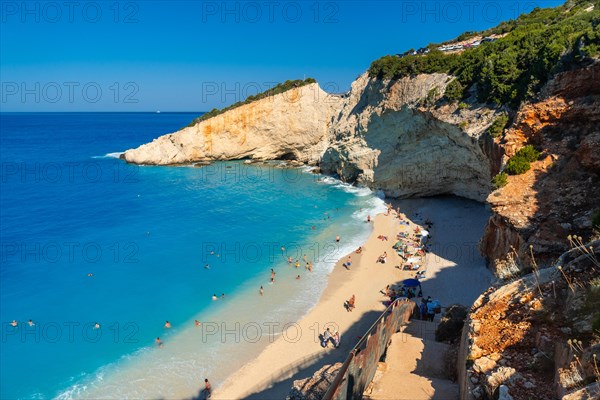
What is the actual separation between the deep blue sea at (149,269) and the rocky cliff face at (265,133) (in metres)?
7.85

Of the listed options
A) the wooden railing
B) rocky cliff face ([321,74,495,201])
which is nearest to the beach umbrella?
rocky cliff face ([321,74,495,201])

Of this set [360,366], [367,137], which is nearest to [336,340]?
[360,366]

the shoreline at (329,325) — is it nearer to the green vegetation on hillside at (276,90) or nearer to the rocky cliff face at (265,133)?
the rocky cliff face at (265,133)

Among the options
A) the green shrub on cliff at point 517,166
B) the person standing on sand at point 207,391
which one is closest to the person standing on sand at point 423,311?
the green shrub on cliff at point 517,166

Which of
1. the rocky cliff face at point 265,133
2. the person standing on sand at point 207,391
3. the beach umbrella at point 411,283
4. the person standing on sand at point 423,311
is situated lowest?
the person standing on sand at point 207,391

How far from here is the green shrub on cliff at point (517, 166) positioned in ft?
50.4

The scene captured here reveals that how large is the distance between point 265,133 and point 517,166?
4453 cm

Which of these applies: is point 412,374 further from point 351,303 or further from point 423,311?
point 351,303

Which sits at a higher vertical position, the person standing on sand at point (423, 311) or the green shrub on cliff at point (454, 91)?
the green shrub on cliff at point (454, 91)

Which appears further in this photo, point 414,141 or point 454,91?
point 414,141

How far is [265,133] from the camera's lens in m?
56.8

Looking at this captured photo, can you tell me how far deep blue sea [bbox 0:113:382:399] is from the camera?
16.9 meters

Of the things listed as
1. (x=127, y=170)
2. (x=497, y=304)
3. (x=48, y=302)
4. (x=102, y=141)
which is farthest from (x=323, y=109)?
(x=102, y=141)

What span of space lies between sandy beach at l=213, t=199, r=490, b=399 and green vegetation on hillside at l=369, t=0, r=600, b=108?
387 inches
